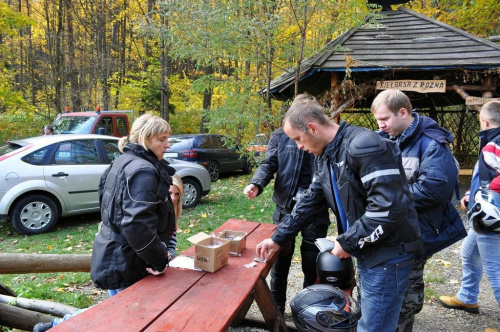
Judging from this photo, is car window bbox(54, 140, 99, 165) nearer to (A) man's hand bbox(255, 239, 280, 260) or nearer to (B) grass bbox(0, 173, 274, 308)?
(B) grass bbox(0, 173, 274, 308)

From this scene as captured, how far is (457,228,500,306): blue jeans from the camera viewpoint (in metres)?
3.19

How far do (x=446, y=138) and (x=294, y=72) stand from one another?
592 cm

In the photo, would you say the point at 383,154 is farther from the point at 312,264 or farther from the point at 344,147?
the point at 312,264

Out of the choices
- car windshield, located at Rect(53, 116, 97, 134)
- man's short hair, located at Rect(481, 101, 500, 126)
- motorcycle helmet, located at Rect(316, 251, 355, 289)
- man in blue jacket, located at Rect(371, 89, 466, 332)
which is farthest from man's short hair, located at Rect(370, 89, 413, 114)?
car windshield, located at Rect(53, 116, 97, 134)

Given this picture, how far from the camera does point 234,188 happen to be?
11.2 m

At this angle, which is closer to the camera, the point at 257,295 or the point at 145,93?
the point at 257,295

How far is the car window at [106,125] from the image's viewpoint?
11.3 metres

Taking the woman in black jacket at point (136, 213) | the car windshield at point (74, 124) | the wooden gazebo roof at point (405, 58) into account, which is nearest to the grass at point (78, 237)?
the woman in black jacket at point (136, 213)

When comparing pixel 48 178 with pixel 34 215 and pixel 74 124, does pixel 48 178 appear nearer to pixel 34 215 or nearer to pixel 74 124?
pixel 34 215

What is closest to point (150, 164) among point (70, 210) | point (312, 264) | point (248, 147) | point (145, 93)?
point (312, 264)

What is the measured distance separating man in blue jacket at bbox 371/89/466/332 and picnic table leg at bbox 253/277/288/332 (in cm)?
92

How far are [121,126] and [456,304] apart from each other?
10535 millimetres

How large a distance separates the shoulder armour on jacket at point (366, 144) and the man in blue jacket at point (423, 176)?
2.45 ft

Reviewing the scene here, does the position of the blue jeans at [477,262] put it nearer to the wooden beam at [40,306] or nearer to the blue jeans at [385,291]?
the blue jeans at [385,291]
